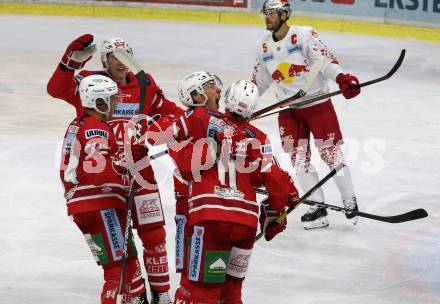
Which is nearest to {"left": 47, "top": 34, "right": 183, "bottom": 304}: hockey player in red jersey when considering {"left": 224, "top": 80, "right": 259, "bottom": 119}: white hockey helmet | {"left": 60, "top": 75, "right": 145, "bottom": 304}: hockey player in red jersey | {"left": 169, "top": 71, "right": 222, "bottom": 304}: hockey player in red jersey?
{"left": 169, "top": 71, "right": 222, "bottom": 304}: hockey player in red jersey

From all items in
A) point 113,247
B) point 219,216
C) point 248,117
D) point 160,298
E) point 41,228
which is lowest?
point 41,228

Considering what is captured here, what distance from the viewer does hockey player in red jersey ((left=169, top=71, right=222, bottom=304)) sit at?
15.8 ft

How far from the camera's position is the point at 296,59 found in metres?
7.11

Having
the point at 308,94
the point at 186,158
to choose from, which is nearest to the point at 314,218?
the point at 308,94

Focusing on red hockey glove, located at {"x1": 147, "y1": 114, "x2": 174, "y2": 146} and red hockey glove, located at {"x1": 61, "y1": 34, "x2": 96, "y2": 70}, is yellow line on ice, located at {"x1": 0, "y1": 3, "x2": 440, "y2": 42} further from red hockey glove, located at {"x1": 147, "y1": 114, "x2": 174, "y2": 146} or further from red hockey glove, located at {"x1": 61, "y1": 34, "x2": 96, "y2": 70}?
red hockey glove, located at {"x1": 147, "y1": 114, "x2": 174, "y2": 146}

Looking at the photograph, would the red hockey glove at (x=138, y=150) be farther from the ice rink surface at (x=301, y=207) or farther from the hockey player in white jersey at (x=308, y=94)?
the hockey player in white jersey at (x=308, y=94)

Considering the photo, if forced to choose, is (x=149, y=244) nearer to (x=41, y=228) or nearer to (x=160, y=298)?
(x=160, y=298)

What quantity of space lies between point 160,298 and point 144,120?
0.94m

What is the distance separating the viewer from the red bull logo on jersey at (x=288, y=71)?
23.3 feet

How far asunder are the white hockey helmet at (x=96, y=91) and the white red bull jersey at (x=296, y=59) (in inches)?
90.8

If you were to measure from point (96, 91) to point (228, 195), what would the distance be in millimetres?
820

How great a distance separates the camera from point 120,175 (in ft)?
16.4

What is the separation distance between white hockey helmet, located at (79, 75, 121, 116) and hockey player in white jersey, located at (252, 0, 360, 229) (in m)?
2.29

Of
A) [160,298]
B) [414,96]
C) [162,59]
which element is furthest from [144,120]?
[162,59]
